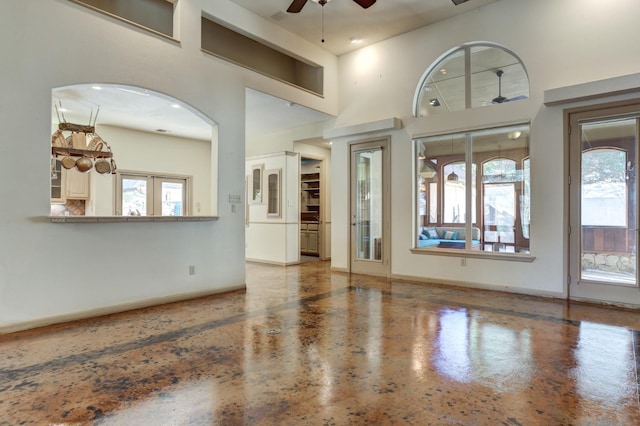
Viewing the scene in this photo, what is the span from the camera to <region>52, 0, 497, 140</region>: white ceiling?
5129mm

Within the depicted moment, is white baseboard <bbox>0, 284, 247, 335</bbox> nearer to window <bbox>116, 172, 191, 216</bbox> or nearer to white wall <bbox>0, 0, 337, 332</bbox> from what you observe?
white wall <bbox>0, 0, 337, 332</bbox>

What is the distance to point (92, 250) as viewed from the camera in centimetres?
388

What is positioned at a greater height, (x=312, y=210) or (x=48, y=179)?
(x=48, y=179)

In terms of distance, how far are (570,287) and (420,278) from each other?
2.08 meters

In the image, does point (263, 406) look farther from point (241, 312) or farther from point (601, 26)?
point (601, 26)

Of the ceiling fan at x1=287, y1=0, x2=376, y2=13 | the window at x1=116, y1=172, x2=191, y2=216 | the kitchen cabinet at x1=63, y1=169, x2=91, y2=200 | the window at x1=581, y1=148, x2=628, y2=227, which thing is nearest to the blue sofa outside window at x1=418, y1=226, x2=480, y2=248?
the window at x1=581, y1=148, x2=628, y2=227

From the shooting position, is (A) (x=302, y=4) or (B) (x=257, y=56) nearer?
(A) (x=302, y=4)

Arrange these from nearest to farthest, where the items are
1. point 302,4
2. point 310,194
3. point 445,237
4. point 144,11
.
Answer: point 302,4 < point 144,11 < point 445,237 < point 310,194

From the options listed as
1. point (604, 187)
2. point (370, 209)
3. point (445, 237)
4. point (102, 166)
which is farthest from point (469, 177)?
point (102, 166)

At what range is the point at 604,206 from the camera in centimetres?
452

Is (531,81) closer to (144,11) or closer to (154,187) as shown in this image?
(144,11)

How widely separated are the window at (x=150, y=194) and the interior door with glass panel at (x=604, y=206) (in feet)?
25.1

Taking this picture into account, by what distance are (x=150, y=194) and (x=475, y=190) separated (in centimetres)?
662

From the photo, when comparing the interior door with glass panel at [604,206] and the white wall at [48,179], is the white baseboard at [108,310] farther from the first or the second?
the interior door with glass panel at [604,206]
